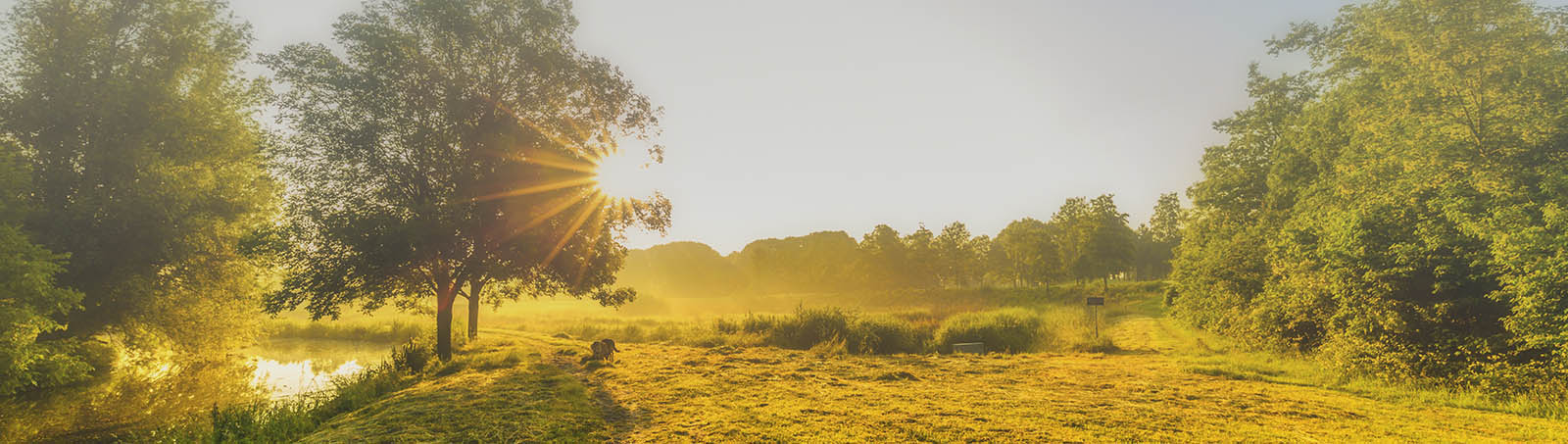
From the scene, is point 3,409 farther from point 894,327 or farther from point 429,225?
point 894,327

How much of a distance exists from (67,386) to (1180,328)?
46.2m

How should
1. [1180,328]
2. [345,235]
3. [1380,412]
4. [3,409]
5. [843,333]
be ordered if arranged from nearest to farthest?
[1380,412], [3,409], [345,235], [843,333], [1180,328]

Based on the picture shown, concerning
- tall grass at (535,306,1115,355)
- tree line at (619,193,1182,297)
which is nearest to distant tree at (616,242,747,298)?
tree line at (619,193,1182,297)

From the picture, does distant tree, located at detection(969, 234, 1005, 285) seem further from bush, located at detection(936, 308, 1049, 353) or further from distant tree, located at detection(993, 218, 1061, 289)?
bush, located at detection(936, 308, 1049, 353)

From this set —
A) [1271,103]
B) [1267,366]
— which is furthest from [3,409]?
[1271,103]

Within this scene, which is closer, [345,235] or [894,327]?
[345,235]

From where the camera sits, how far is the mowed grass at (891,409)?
826 centimetres

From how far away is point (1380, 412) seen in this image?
997 centimetres

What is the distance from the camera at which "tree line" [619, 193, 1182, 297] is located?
56219 mm

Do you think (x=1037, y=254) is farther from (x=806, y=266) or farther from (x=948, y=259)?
(x=806, y=266)

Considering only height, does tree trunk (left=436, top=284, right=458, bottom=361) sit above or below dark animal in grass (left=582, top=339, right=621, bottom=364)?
above

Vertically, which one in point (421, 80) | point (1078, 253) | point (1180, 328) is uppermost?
point (421, 80)

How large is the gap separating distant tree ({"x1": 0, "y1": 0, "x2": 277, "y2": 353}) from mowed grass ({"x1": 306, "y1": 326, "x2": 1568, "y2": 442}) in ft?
39.1

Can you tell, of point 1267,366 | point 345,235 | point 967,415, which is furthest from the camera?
point 1267,366
